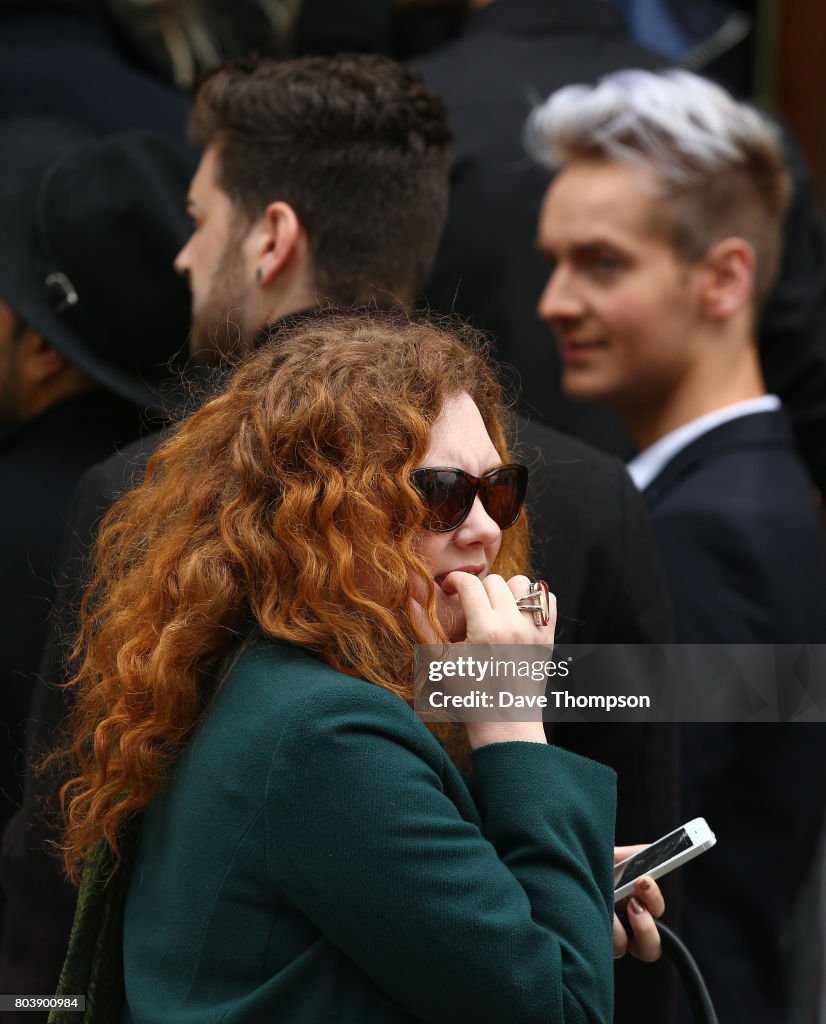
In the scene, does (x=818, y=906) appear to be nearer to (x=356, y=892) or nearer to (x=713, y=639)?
(x=713, y=639)

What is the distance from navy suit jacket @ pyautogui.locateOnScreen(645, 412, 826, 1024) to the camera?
2.93m

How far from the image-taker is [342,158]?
2.58 meters

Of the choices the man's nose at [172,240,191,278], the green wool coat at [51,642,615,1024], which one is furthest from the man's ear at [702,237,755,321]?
the green wool coat at [51,642,615,1024]

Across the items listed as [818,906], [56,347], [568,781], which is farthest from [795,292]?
[568,781]

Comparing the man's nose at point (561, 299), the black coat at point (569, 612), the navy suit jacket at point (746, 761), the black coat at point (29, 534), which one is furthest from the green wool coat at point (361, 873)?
the man's nose at point (561, 299)

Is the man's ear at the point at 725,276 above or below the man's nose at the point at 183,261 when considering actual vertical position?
below

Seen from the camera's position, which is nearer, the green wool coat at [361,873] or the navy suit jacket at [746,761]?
the green wool coat at [361,873]

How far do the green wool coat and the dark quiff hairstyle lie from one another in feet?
3.38

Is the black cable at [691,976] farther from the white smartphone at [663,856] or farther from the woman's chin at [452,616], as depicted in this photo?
the woman's chin at [452,616]

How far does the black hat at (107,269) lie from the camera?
107 inches

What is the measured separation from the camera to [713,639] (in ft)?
9.52

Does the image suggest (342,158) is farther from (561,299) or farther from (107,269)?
(561,299)

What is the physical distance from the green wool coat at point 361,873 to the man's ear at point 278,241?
94 centimetres

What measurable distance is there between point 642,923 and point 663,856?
0.29 ft
